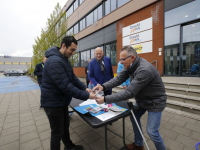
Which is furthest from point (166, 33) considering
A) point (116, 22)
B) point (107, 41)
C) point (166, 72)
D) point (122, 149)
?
point (122, 149)

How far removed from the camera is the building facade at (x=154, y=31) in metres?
6.16

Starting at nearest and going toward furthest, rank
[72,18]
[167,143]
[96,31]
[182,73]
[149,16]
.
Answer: [167,143]
[182,73]
[149,16]
[96,31]
[72,18]

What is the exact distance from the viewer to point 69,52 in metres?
1.64

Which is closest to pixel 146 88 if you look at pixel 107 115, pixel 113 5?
pixel 107 115

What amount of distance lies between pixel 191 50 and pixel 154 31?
236cm

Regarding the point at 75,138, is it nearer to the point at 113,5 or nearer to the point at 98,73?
the point at 98,73

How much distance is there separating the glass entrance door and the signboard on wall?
5.93 ft

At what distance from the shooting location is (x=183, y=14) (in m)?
6.12

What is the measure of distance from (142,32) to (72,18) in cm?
1277

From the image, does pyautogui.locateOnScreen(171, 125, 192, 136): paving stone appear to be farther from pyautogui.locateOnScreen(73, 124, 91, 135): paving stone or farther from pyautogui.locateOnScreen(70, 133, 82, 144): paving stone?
pyautogui.locateOnScreen(70, 133, 82, 144): paving stone

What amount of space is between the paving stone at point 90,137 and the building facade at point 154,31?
612cm

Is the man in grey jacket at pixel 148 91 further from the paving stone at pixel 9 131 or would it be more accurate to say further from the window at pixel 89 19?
the window at pixel 89 19

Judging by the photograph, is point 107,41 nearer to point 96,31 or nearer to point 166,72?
point 96,31

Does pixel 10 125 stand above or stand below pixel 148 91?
below
